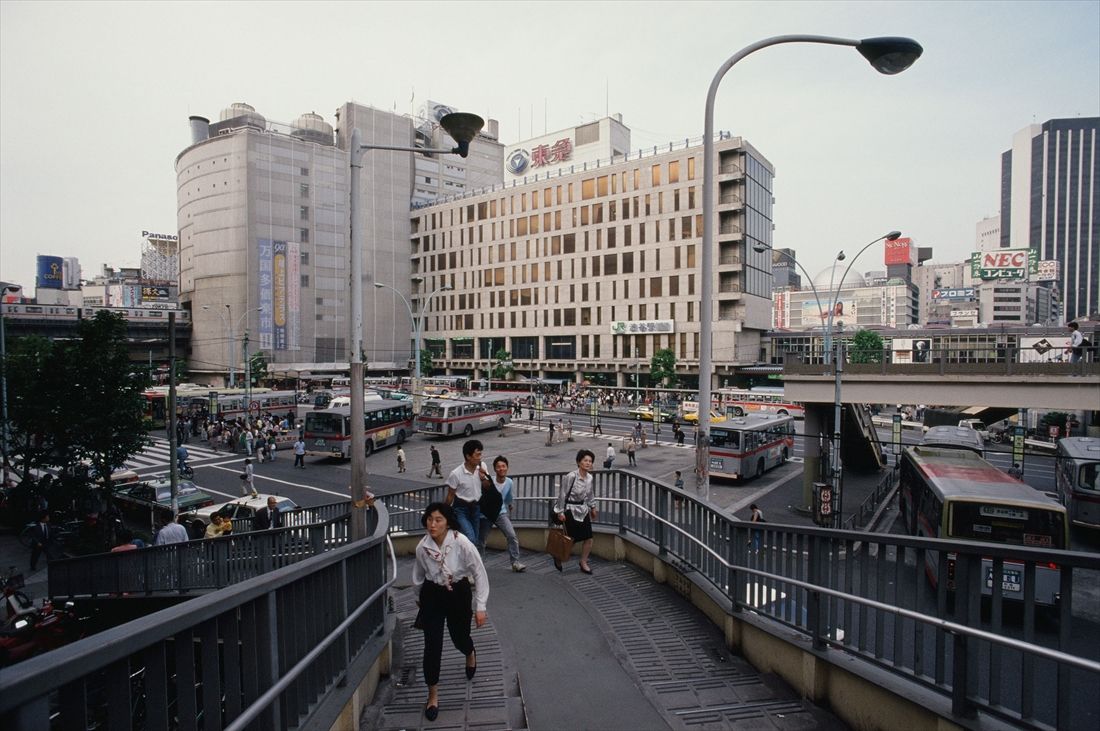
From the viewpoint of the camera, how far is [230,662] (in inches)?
113


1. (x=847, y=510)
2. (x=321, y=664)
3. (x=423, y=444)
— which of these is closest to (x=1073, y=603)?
(x=321, y=664)

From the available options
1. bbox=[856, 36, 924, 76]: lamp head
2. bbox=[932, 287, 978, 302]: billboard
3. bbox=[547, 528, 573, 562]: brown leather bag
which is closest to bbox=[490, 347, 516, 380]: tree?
bbox=[547, 528, 573, 562]: brown leather bag

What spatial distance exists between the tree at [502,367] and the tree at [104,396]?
177 ft

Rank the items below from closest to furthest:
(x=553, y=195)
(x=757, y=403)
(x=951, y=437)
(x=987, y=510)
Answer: (x=987, y=510), (x=951, y=437), (x=757, y=403), (x=553, y=195)

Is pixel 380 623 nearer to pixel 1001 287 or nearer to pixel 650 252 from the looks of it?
pixel 650 252

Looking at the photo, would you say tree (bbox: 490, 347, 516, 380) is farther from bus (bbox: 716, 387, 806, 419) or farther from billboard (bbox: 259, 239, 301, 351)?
bus (bbox: 716, 387, 806, 419)

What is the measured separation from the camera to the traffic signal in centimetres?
1873

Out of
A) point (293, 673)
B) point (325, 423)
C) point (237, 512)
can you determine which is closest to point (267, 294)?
point (325, 423)

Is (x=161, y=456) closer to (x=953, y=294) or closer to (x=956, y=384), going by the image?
(x=956, y=384)

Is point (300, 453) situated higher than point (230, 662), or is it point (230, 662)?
point (230, 662)

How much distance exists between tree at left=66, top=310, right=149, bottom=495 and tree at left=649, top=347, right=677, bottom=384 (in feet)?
156

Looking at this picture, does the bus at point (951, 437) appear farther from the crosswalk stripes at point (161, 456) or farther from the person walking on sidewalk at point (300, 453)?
the crosswalk stripes at point (161, 456)

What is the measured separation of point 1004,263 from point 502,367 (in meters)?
142

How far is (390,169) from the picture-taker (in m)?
87.0
